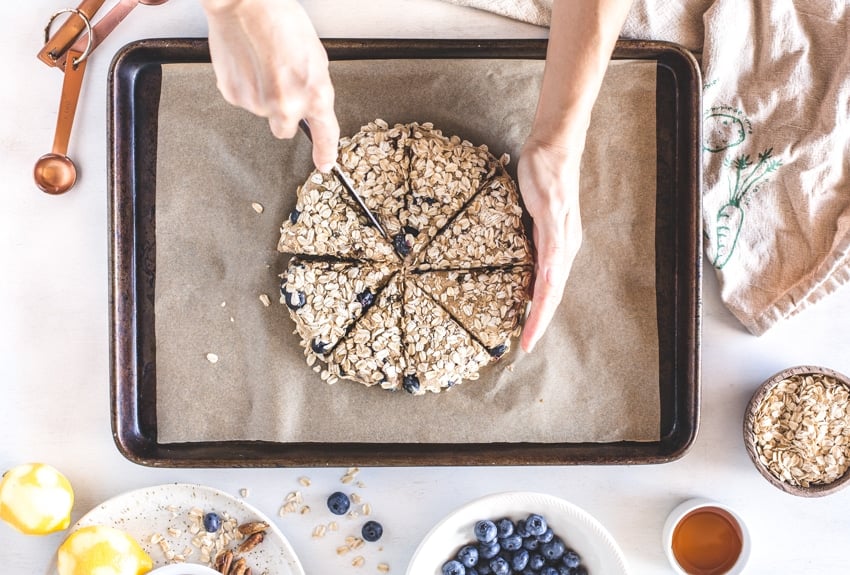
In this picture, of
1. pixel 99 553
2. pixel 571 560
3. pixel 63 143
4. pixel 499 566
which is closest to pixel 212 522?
pixel 99 553

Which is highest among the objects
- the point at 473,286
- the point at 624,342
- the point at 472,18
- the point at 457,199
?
the point at 472,18

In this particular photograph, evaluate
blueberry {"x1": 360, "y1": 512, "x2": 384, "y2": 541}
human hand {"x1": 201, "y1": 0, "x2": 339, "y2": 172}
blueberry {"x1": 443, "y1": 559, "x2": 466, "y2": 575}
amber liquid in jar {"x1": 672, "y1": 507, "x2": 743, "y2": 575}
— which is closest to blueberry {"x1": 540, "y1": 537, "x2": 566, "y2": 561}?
blueberry {"x1": 443, "y1": 559, "x2": 466, "y2": 575}

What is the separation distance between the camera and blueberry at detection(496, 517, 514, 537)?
7.12 feet

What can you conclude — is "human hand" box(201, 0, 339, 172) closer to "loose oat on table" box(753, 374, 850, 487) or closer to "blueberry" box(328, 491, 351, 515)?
"blueberry" box(328, 491, 351, 515)

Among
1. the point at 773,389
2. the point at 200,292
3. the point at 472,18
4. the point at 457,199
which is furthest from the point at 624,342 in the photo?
the point at 200,292

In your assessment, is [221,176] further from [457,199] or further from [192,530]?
[192,530]

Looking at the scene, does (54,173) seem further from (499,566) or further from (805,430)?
(805,430)

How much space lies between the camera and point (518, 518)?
2209 millimetres

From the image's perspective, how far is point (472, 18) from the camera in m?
2.28

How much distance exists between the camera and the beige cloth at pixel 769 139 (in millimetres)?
2197

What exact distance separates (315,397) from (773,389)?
1.36 m

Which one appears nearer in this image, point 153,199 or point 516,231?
point 516,231

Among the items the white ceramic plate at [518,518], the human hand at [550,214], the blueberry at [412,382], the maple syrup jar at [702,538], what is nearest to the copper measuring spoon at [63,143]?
the blueberry at [412,382]

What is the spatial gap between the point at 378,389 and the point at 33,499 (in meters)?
1.06
